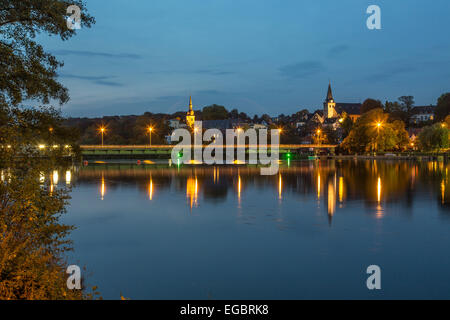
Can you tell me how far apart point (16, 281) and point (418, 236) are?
18.8 metres

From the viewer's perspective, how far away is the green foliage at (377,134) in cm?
11775

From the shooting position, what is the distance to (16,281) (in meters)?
11.2

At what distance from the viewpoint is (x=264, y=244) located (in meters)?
21.3

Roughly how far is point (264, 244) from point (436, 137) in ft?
341

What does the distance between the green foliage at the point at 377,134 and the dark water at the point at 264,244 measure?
81.0 meters

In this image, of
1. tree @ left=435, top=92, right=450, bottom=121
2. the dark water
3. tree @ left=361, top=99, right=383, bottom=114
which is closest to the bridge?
tree @ left=435, top=92, right=450, bottom=121

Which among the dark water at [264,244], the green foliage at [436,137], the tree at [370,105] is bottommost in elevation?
the dark water at [264,244]

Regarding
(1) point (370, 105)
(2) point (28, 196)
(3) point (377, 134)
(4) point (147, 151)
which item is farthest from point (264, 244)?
(1) point (370, 105)

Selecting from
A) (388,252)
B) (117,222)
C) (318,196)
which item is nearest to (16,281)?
(388,252)

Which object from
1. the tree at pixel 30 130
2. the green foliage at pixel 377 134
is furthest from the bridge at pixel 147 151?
the tree at pixel 30 130

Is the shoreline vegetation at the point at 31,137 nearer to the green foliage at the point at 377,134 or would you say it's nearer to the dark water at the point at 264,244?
the dark water at the point at 264,244

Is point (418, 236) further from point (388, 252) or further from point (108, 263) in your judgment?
point (108, 263)

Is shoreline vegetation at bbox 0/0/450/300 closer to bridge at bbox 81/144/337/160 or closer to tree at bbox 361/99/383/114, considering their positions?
bridge at bbox 81/144/337/160

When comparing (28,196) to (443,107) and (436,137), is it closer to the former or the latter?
(436,137)
